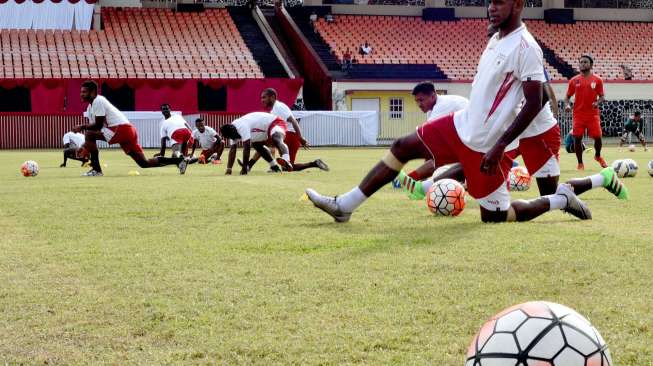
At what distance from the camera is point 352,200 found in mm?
8547

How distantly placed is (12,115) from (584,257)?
3495cm

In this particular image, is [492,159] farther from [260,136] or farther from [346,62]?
[346,62]

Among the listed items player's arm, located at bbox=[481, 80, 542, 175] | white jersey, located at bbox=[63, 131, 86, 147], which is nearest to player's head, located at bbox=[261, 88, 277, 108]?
white jersey, located at bbox=[63, 131, 86, 147]

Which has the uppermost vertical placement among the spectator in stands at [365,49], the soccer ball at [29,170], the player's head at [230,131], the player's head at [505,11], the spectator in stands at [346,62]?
the spectator in stands at [365,49]

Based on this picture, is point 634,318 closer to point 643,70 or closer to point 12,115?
point 12,115

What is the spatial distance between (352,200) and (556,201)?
1768 mm

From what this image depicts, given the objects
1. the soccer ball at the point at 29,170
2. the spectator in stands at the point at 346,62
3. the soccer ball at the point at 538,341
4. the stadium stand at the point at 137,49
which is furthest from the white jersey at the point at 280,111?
the spectator in stands at the point at 346,62

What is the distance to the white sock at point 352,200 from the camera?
27.7ft

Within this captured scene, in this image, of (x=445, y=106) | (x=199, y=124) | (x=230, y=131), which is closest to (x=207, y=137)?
(x=199, y=124)

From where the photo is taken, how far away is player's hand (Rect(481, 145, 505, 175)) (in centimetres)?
744

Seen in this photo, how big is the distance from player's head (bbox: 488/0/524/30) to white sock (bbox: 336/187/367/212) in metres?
1.87

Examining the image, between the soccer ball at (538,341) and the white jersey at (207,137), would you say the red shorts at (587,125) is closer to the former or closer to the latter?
the white jersey at (207,137)

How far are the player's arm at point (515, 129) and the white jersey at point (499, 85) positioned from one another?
0.52ft

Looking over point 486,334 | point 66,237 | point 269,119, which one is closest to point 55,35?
point 269,119
